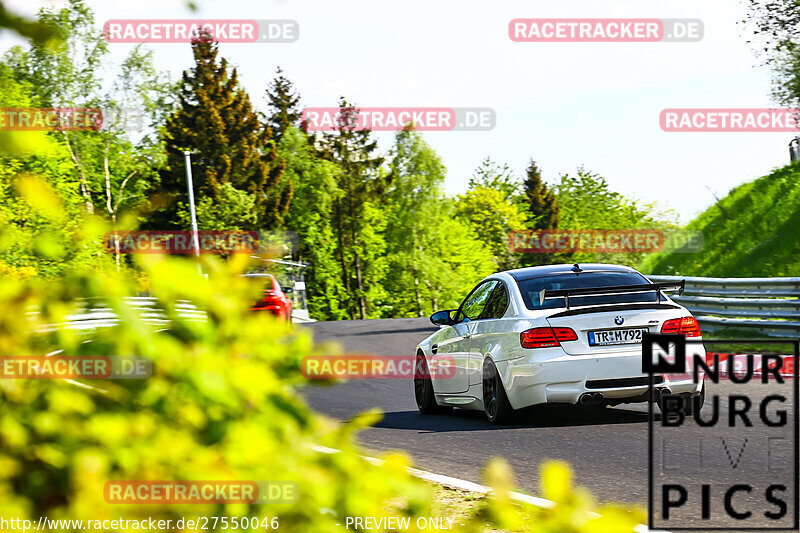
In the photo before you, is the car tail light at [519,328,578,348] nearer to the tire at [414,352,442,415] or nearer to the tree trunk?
the tire at [414,352,442,415]

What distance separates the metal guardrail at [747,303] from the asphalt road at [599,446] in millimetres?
6975

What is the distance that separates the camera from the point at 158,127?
64.8 metres

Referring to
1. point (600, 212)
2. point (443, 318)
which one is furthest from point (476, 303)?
point (600, 212)

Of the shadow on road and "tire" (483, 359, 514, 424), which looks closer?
"tire" (483, 359, 514, 424)

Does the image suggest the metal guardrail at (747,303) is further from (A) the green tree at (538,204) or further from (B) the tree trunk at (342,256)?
(A) the green tree at (538,204)

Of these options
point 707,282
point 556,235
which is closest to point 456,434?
point 707,282

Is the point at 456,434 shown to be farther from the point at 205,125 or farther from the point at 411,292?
the point at 411,292

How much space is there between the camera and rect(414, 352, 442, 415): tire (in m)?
11.8

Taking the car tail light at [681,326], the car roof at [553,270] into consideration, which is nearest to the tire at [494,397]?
the car roof at [553,270]

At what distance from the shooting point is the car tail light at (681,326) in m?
9.50

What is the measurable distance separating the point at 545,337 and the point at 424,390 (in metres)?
2.62

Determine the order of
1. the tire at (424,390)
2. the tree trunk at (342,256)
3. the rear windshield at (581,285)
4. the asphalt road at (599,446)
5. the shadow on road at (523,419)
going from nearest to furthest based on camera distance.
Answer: the asphalt road at (599,446), the rear windshield at (581,285), the shadow on road at (523,419), the tire at (424,390), the tree trunk at (342,256)

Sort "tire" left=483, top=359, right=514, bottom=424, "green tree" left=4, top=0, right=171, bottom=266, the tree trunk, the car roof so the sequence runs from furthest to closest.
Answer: the tree trunk, "green tree" left=4, top=0, right=171, bottom=266, the car roof, "tire" left=483, top=359, right=514, bottom=424

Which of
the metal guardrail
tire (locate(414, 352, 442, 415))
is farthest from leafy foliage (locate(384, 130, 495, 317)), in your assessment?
tire (locate(414, 352, 442, 415))
